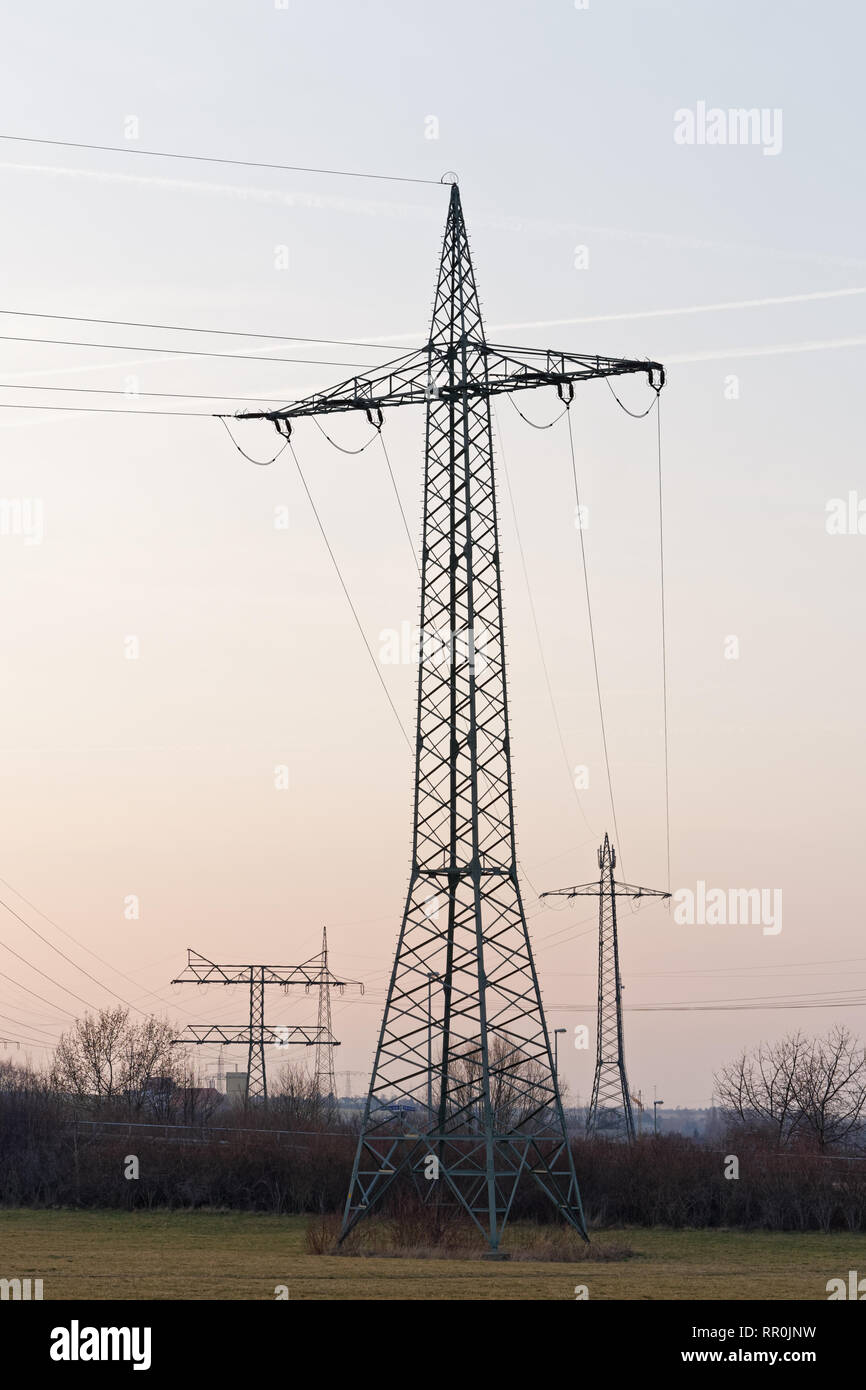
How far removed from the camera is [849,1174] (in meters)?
61.6

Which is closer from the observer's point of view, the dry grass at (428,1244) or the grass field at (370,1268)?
the grass field at (370,1268)

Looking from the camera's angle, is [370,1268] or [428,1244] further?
[428,1244]

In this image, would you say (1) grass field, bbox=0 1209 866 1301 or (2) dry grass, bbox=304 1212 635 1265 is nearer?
(1) grass field, bbox=0 1209 866 1301

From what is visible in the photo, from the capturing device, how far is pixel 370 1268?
32.4 m

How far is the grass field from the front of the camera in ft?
88.9

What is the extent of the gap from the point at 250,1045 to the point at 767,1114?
91.4 ft

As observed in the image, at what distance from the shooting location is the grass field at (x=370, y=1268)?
27109 mm

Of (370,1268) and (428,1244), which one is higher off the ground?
(370,1268)
